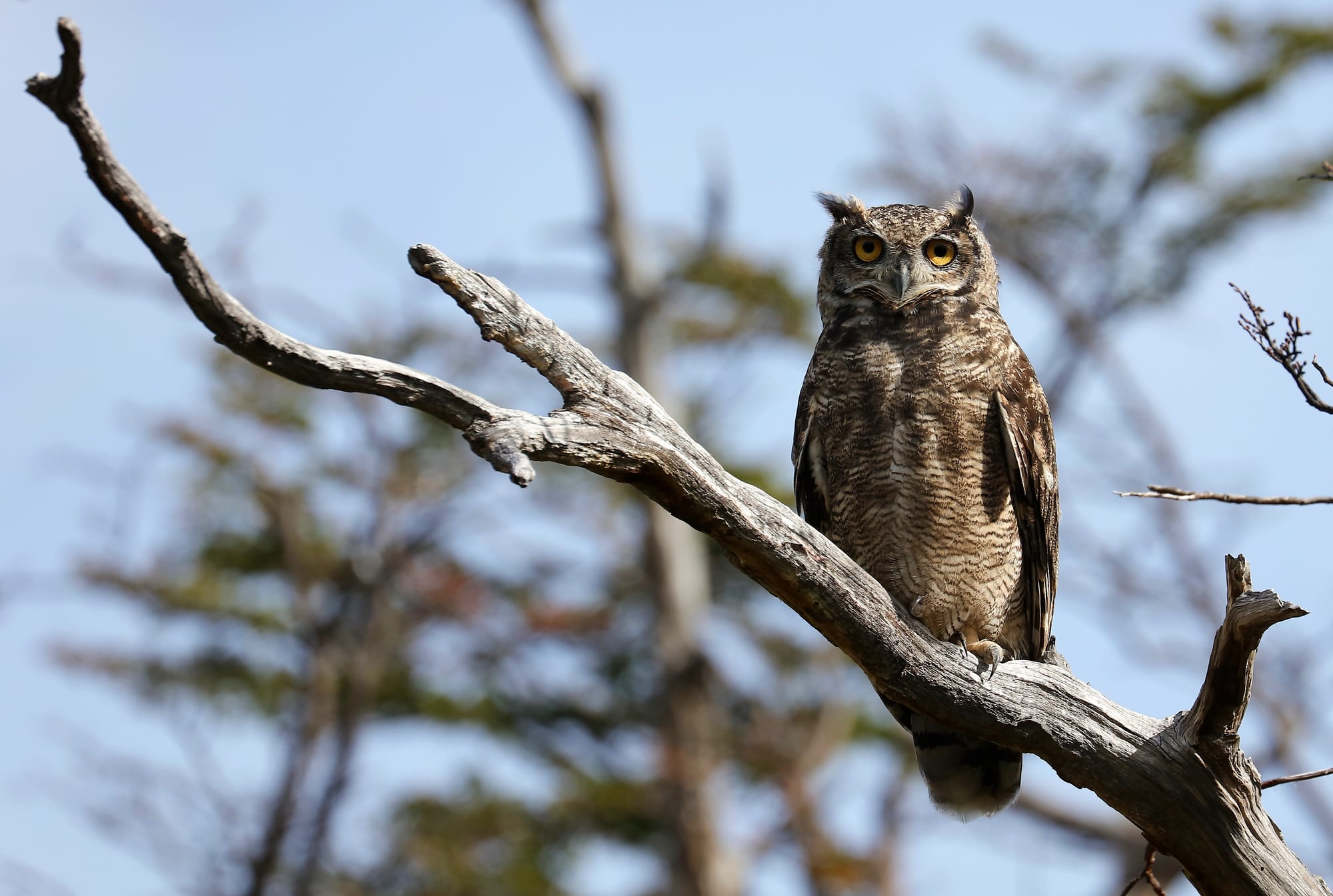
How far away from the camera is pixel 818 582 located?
3.04 metres

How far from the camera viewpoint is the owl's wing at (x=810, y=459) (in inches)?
163

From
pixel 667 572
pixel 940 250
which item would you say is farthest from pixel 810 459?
pixel 667 572

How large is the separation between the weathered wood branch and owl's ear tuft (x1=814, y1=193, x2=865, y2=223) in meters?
2.05

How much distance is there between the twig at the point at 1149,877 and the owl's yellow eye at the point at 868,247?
7.29 feet

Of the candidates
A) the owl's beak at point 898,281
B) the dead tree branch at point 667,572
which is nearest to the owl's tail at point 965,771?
the owl's beak at point 898,281

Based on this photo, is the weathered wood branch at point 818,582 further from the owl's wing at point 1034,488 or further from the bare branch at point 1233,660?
the owl's wing at point 1034,488

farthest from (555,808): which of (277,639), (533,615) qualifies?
(277,639)

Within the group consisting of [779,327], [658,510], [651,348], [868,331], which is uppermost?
[779,327]

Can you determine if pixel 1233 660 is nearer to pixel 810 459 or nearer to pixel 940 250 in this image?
pixel 810 459

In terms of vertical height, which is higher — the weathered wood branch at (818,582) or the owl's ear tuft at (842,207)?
the owl's ear tuft at (842,207)

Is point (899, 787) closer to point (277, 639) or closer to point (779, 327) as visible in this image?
point (779, 327)

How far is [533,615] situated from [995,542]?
33.7 feet

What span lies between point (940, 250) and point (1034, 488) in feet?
3.30

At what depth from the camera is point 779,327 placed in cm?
1326
